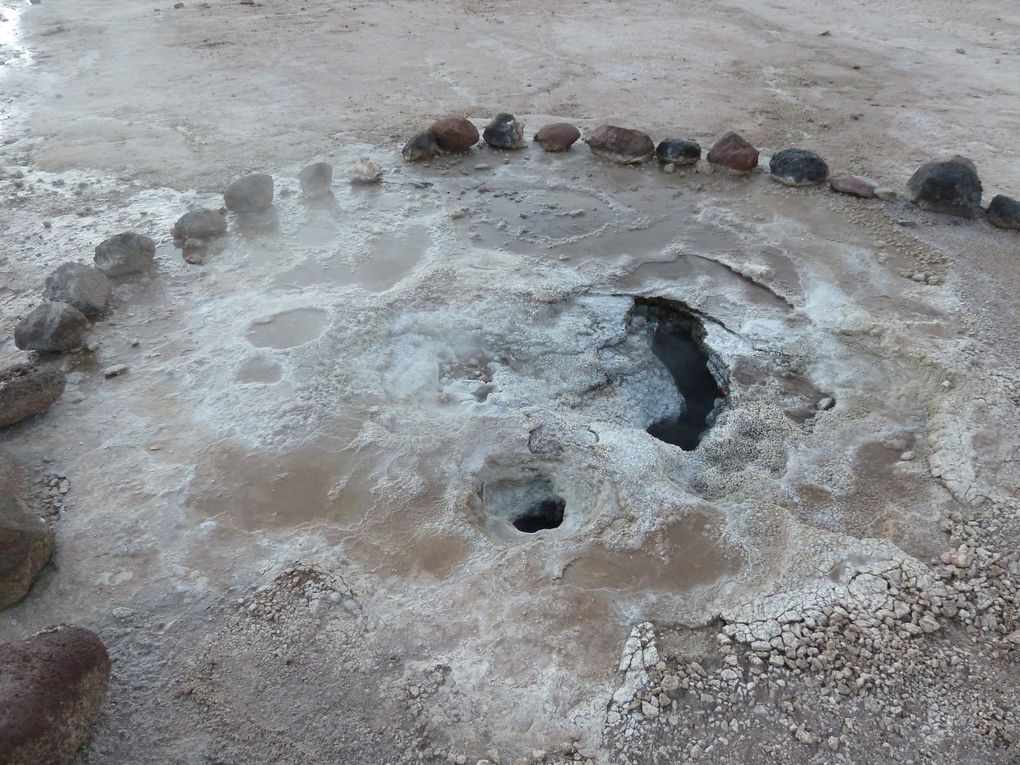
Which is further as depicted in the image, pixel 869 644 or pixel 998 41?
pixel 998 41

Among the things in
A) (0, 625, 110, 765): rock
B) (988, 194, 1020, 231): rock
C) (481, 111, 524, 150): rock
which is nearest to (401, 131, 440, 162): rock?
(481, 111, 524, 150): rock

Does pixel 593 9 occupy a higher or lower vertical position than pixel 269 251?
higher

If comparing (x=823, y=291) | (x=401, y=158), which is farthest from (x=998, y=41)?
(x=401, y=158)

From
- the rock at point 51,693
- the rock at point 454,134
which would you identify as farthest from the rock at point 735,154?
the rock at point 51,693

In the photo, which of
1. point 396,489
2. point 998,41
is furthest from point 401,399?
point 998,41

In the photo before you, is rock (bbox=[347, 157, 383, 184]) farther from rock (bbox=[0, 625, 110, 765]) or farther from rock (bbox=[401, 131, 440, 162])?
rock (bbox=[0, 625, 110, 765])

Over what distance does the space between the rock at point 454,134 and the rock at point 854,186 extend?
324 centimetres

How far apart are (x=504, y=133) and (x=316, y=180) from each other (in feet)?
6.12

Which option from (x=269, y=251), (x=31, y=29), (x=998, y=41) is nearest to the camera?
(x=269, y=251)

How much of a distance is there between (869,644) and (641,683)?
37.2 inches

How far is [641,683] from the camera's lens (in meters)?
2.81

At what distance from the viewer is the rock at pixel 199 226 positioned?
18.3 feet

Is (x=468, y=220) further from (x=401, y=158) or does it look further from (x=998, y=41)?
(x=998, y=41)

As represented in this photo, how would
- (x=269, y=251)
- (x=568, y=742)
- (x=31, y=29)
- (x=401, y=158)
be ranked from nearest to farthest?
(x=568, y=742)
(x=269, y=251)
(x=401, y=158)
(x=31, y=29)
